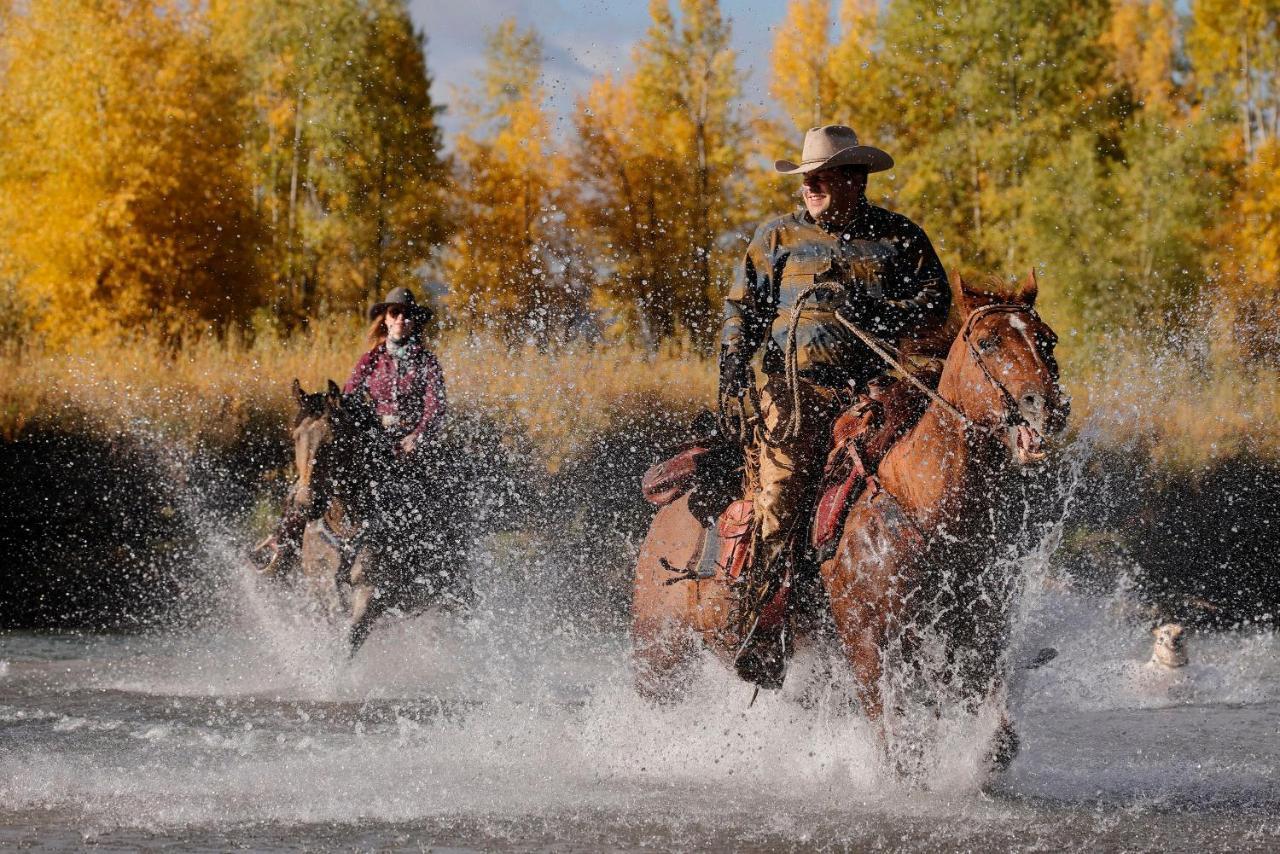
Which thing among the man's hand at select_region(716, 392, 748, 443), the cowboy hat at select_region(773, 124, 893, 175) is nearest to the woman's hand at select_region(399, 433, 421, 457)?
the man's hand at select_region(716, 392, 748, 443)

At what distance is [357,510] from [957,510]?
19.8 ft

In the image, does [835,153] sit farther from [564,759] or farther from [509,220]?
[509,220]

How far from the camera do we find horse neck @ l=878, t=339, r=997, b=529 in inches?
265

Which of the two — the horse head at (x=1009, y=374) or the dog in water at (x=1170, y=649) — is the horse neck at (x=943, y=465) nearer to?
the horse head at (x=1009, y=374)

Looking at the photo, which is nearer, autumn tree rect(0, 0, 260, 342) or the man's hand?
the man's hand

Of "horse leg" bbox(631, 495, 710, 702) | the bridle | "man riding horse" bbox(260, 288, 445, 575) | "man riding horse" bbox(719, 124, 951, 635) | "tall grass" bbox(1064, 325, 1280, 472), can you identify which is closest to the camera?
the bridle

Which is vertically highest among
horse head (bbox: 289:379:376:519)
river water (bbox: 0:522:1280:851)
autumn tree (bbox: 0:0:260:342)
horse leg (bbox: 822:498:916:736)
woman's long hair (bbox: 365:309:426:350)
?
autumn tree (bbox: 0:0:260:342)

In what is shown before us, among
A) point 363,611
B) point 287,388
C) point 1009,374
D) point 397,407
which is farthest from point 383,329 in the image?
point 287,388

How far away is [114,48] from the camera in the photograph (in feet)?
115

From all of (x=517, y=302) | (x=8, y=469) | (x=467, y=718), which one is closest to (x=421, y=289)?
(x=517, y=302)

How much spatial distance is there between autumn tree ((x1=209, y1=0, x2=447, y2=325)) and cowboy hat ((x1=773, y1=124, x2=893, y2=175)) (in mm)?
35937

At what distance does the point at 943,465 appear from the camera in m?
6.82

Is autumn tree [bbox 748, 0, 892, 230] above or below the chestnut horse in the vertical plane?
above

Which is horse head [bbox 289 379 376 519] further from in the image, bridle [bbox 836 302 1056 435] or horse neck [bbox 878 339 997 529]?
horse neck [bbox 878 339 997 529]
